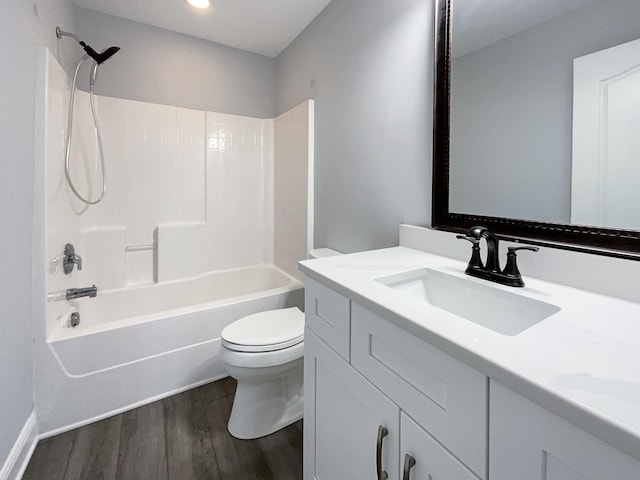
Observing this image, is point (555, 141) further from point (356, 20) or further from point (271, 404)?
point (271, 404)

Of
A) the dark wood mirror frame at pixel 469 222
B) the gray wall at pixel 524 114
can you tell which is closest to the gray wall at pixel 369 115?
the dark wood mirror frame at pixel 469 222

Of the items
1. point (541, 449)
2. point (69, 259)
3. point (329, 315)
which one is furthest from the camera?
point (69, 259)

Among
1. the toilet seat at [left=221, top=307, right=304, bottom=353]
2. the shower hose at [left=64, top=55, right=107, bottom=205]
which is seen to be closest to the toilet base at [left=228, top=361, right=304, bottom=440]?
the toilet seat at [left=221, top=307, right=304, bottom=353]

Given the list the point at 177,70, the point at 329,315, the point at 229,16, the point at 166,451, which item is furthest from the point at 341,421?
the point at 177,70

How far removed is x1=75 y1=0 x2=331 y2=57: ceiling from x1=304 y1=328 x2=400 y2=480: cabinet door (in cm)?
209

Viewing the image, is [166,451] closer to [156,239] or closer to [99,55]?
[156,239]

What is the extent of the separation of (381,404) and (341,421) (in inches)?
9.0

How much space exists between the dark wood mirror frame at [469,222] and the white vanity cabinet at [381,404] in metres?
0.62

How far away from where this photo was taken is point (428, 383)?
626 millimetres

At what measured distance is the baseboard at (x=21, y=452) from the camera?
3.87 ft

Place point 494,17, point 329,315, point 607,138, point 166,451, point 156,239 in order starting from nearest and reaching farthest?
point 607,138 < point 329,315 < point 494,17 < point 166,451 < point 156,239

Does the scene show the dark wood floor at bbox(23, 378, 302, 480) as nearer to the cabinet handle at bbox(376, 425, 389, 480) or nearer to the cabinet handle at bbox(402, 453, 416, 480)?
the cabinet handle at bbox(376, 425, 389, 480)

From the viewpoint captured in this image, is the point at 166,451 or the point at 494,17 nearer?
the point at 494,17

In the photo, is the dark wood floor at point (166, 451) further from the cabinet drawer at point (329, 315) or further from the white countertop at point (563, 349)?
the white countertop at point (563, 349)
